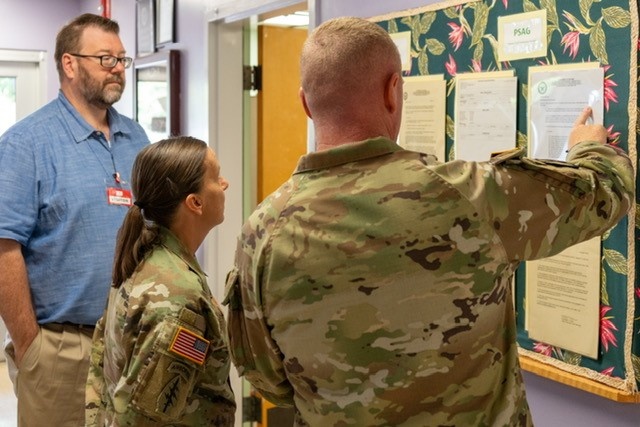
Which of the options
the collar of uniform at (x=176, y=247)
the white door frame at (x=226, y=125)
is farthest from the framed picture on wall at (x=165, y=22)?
the collar of uniform at (x=176, y=247)

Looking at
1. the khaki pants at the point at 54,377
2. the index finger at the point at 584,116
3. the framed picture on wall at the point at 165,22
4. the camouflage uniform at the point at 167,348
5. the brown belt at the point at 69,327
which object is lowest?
the khaki pants at the point at 54,377

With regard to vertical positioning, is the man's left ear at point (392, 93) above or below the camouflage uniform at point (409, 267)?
above

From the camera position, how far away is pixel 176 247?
1.73m

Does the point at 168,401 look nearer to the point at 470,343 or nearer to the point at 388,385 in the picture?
the point at 388,385

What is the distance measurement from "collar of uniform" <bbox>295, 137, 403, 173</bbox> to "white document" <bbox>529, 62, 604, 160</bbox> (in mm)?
626

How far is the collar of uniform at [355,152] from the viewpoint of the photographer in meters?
1.23

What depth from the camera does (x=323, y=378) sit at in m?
1.27

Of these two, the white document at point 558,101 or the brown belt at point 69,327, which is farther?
the brown belt at point 69,327

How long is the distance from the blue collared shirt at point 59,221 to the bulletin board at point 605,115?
46.6 inches

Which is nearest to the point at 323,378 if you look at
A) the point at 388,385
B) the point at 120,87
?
the point at 388,385

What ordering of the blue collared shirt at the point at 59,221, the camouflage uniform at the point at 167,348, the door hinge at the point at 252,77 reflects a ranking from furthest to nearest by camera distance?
1. the door hinge at the point at 252,77
2. the blue collared shirt at the point at 59,221
3. the camouflage uniform at the point at 167,348

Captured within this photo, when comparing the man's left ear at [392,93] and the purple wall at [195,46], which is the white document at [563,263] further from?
the man's left ear at [392,93]

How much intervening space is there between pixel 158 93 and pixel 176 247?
2.39m

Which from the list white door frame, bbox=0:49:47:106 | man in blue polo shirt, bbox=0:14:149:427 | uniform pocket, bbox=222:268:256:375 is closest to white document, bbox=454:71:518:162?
uniform pocket, bbox=222:268:256:375
